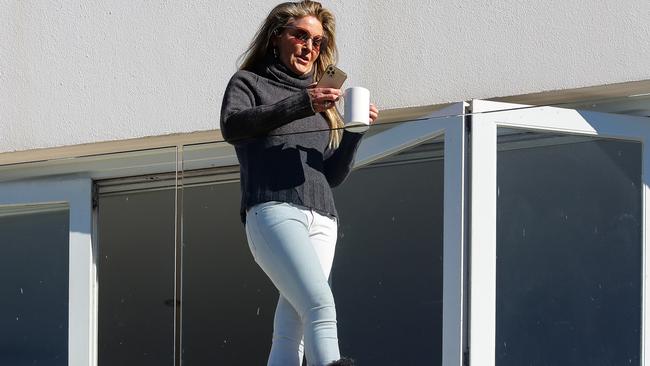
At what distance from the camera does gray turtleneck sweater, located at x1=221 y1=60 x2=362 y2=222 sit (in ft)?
13.5

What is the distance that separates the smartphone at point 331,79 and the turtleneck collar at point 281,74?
206 millimetres

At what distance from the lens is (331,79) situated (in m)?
4.12

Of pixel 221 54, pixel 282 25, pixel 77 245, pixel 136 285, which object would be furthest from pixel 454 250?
pixel 136 285

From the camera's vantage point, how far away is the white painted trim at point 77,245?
6.11 metres

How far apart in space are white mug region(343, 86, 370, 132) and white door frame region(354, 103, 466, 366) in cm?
12

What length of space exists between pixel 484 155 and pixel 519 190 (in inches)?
5.7

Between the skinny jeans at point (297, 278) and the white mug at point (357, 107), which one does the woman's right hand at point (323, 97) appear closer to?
the white mug at point (357, 107)

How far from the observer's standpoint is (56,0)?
20.9ft

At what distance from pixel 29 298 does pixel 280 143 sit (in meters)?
2.06

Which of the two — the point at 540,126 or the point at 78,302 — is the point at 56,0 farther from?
the point at 540,126

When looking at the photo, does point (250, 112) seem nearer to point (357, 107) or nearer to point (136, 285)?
point (357, 107)

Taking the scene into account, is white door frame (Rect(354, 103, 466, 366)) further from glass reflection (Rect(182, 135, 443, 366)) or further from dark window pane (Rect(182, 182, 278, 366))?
dark window pane (Rect(182, 182, 278, 366))

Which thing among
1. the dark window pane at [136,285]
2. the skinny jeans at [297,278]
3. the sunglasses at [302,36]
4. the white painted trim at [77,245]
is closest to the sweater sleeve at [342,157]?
the skinny jeans at [297,278]

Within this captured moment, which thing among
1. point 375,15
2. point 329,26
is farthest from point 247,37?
point 329,26
